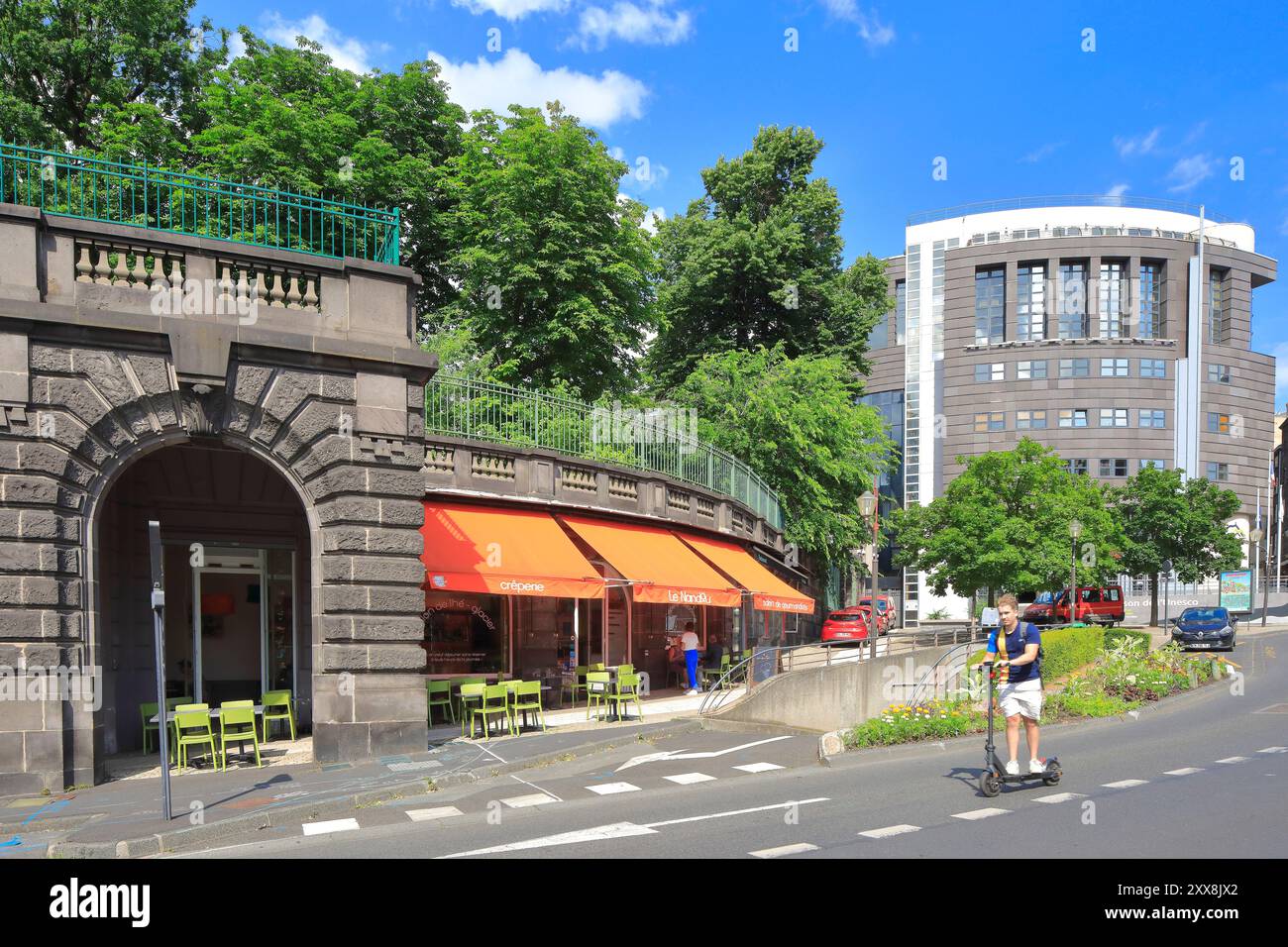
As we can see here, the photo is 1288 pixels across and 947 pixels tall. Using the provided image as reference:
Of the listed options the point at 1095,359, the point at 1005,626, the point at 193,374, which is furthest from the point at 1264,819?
the point at 1095,359

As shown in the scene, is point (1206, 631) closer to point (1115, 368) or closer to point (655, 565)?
point (655, 565)

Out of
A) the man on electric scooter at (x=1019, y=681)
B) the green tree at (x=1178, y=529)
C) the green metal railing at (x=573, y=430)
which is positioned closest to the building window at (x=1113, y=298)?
the green tree at (x=1178, y=529)

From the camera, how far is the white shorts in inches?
385

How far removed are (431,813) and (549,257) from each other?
834 inches

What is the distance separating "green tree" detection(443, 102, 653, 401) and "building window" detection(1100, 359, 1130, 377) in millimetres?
56212

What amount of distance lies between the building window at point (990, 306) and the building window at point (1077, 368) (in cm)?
548

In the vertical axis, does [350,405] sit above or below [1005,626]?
above

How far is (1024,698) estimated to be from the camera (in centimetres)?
978

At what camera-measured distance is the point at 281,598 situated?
16078 millimetres

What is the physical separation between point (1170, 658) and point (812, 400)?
14.5 meters

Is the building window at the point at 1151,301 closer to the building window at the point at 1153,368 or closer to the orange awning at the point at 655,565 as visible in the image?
the building window at the point at 1153,368

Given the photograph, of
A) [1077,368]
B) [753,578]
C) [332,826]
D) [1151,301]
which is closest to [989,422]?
[1077,368]

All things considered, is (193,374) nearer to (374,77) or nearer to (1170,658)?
(1170,658)

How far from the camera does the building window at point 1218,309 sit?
7550 centimetres
